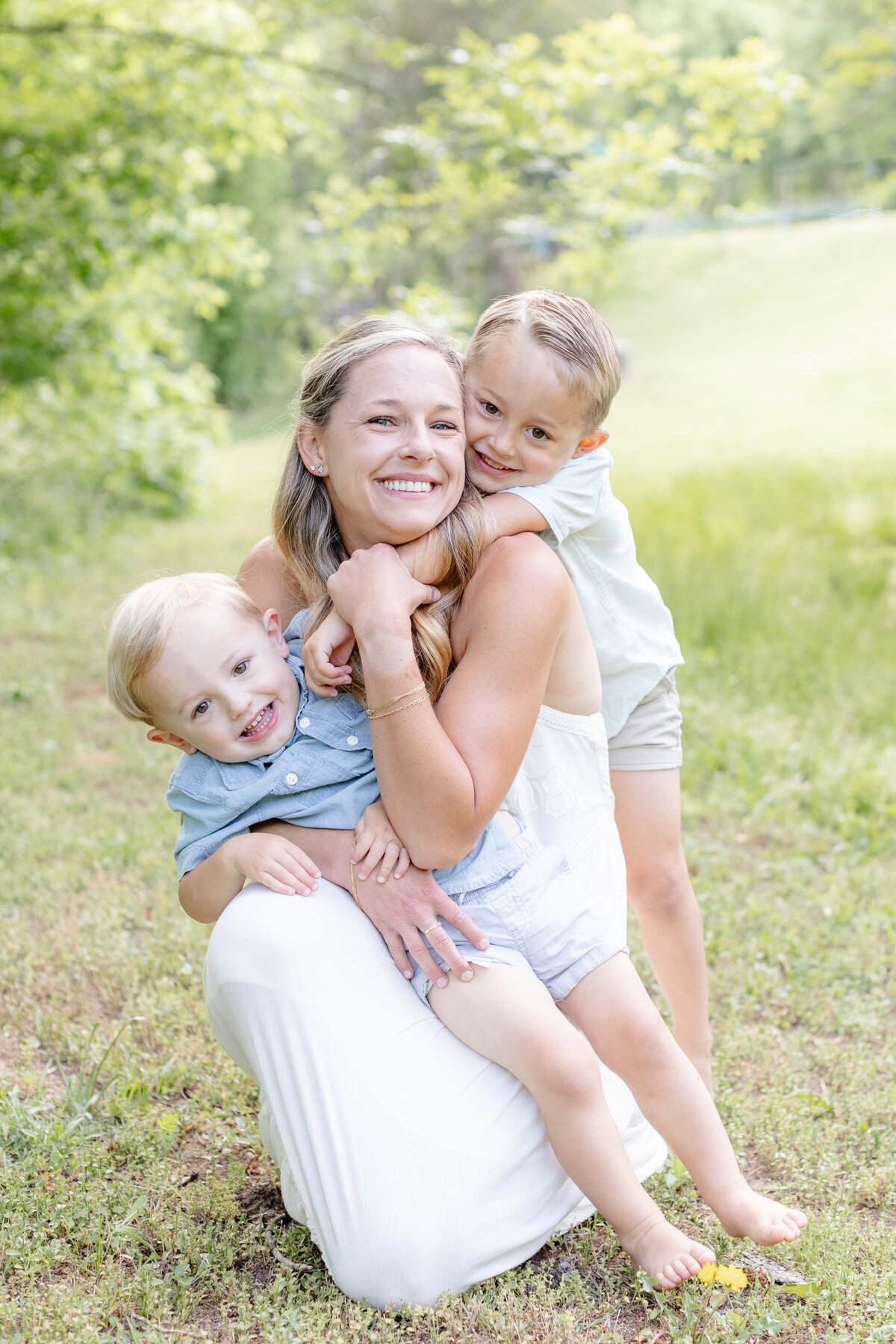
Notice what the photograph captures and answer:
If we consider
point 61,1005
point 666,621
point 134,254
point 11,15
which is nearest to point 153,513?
point 134,254

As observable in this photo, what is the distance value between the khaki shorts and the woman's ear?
93 centimetres

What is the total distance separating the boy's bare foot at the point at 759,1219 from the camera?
2285 mm

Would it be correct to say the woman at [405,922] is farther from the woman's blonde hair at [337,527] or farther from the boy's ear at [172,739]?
the boy's ear at [172,739]

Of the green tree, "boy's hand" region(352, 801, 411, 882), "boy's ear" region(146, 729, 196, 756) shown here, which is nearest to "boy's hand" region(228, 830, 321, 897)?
"boy's hand" region(352, 801, 411, 882)

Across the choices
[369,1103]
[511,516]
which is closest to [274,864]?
[369,1103]

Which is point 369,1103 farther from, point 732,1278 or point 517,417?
point 517,417

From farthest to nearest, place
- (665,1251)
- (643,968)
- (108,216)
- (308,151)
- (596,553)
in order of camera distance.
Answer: (308,151), (108,216), (643,968), (596,553), (665,1251)

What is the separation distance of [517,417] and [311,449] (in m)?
0.42

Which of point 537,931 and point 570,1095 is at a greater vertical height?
point 537,931

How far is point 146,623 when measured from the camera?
7.48 ft

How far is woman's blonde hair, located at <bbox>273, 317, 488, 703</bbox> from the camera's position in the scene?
2293 millimetres

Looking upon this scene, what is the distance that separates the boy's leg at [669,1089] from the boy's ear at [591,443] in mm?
1036

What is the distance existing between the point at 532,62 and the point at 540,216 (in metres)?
0.94

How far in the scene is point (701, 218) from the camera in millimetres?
9812
